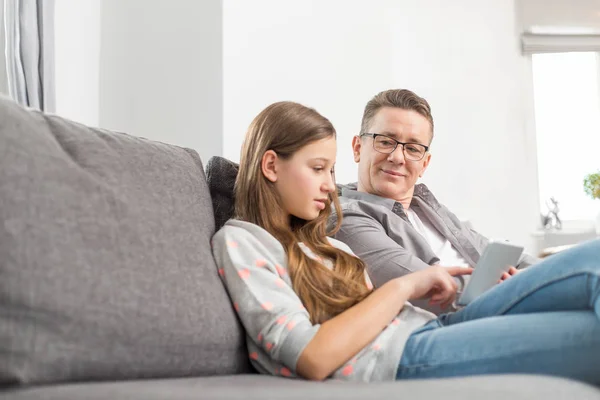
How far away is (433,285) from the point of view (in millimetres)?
1419

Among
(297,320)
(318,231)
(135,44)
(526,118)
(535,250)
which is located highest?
(135,44)

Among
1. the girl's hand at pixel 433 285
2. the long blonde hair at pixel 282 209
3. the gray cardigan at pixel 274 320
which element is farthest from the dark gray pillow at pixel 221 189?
the girl's hand at pixel 433 285

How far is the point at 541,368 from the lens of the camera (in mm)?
1129

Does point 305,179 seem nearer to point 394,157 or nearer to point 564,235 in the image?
point 394,157

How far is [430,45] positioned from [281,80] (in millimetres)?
1249

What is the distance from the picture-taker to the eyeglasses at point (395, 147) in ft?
6.58

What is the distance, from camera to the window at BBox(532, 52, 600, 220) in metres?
4.43

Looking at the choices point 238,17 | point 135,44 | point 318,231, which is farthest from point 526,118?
point 318,231

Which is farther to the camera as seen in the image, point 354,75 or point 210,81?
point 354,75

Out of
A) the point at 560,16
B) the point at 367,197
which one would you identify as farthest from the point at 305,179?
the point at 560,16

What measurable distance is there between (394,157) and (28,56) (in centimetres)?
196

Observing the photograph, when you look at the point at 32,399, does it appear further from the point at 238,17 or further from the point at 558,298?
the point at 238,17

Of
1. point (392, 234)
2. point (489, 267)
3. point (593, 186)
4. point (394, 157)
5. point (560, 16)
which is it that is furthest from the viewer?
point (560, 16)

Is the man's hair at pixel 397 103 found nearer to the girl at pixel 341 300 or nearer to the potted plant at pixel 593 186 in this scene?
the girl at pixel 341 300
